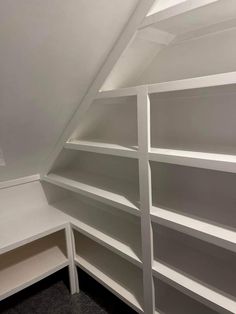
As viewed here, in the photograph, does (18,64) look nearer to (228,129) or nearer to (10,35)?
(10,35)

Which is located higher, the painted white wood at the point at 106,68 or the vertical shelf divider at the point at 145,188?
the painted white wood at the point at 106,68

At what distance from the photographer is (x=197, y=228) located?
1.03 metres

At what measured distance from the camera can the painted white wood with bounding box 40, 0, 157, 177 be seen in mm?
1002

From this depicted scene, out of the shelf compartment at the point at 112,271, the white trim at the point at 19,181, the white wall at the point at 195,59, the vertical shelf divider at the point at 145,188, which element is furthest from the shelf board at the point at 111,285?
the white wall at the point at 195,59

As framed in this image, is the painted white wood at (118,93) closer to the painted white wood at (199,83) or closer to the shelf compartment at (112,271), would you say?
the painted white wood at (199,83)

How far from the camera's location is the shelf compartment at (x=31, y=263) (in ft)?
5.42

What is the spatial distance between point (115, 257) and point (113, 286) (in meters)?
0.32

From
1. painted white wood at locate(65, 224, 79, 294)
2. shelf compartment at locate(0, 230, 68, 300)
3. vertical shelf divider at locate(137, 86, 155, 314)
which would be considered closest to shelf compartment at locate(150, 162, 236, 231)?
vertical shelf divider at locate(137, 86, 155, 314)

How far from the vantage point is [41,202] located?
216 cm

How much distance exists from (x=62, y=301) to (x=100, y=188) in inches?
36.7

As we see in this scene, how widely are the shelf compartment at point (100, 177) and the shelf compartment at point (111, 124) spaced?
0.18 metres

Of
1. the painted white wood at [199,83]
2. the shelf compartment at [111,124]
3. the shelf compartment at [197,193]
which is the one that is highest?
the painted white wood at [199,83]

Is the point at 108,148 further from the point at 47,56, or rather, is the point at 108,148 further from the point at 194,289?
the point at 194,289

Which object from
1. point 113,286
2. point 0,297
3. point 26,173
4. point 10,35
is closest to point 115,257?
point 113,286
